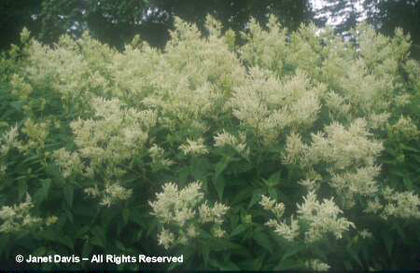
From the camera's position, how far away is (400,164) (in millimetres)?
3998

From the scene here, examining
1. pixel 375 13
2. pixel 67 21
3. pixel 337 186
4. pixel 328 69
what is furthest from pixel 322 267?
pixel 375 13

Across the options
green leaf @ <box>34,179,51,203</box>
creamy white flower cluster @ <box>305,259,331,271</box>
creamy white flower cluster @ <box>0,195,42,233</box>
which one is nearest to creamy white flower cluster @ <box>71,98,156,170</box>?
green leaf @ <box>34,179,51,203</box>

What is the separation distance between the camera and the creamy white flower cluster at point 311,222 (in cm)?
326

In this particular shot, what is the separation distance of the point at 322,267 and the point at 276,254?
0.34 m

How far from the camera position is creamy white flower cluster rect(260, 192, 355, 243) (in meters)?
3.26

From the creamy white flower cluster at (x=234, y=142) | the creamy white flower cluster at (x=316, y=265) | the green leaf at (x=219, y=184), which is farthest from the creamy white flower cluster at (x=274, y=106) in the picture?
the creamy white flower cluster at (x=316, y=265)

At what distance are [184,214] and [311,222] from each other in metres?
0.78

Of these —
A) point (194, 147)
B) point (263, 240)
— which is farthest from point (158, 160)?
point (263, 240)

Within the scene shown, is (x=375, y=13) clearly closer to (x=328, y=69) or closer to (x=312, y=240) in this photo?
(x=328, y=69)

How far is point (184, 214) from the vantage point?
3.40 m

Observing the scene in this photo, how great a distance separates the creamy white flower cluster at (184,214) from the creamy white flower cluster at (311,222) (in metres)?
0.33

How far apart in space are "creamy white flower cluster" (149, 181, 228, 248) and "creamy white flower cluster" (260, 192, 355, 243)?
0.33 m

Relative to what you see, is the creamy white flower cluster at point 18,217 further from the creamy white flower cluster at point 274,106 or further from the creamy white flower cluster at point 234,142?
the creamy white flower cluster at point 274,106

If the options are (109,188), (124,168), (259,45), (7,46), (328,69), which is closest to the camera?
(109,188)
